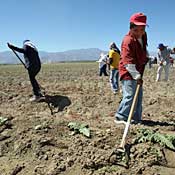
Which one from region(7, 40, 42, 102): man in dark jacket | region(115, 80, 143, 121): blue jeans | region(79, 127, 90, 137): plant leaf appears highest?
region(7, 40, 42, 102): man in dark jacket

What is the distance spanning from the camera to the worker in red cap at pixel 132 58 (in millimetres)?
5887

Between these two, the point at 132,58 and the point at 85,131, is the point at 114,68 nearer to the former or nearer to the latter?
the point at 132,58

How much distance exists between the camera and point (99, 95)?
1035 centimetres

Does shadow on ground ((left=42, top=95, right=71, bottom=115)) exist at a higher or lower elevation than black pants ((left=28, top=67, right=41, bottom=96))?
lower

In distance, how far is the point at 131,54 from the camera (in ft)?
19.9

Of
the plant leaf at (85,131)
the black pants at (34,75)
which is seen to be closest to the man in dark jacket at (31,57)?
the black pants at (34,75)

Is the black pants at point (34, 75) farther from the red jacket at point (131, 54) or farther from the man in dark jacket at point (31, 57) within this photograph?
the red jacket at point (131, 54)

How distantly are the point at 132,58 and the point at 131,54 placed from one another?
7 centimetres

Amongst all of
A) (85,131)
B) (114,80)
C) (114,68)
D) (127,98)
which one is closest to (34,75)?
(114,80)

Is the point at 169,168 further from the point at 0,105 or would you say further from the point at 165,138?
the point at 0,105

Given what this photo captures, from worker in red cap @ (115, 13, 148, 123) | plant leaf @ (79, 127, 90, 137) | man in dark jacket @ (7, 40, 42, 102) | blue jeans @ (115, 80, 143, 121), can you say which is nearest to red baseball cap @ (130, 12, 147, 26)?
worker in red cap @ (115, 13, 148, 123)

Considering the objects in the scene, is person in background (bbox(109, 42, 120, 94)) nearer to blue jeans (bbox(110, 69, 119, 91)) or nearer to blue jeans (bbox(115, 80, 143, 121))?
blue jeans (bbox(110, 69, 119, 91))

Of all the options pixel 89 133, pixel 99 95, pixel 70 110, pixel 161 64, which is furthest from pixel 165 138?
pixel 161 64

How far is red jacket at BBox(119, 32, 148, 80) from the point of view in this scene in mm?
6062
